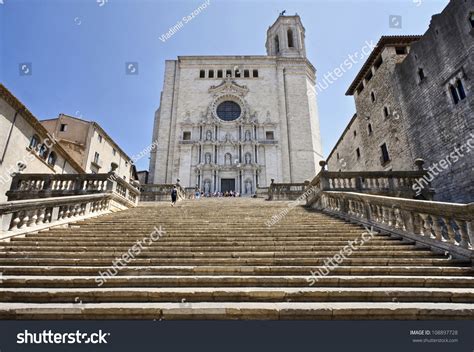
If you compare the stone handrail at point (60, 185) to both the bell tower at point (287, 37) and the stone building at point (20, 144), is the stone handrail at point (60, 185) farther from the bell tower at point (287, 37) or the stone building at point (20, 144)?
the bell tower at point (287, 37)

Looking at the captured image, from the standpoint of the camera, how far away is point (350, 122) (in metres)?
25.1

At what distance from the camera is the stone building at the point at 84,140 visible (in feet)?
74.7

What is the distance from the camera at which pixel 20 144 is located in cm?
1516

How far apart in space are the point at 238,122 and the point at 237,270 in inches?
1100

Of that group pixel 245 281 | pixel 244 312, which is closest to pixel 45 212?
pixel 245 281

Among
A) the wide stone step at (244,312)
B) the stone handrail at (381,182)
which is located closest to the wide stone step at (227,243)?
the wide stone step at (244,312)

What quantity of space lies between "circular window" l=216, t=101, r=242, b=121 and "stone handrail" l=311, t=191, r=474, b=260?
25264mm

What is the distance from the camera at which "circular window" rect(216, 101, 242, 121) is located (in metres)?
32.2

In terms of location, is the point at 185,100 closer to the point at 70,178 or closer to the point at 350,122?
the point at 350,122

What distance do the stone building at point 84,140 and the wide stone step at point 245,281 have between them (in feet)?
71.0

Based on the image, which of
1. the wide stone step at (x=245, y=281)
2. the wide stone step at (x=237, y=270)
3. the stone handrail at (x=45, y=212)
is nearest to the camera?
the wide stone step at (x=245, y=281)

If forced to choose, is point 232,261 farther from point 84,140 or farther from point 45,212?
point 84,140

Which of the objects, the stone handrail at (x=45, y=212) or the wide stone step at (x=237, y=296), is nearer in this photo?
the wide stone step at (x=237, y=296)

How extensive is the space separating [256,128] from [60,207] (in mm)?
25582
